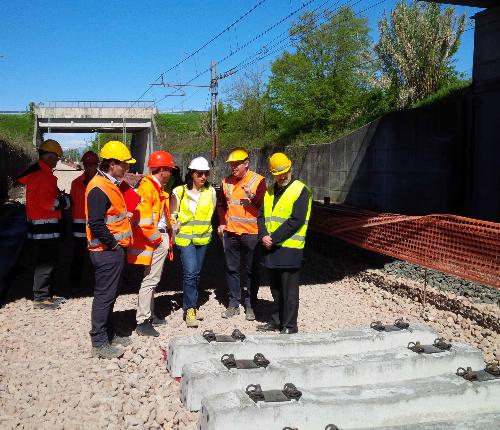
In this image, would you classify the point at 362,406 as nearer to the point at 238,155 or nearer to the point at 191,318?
the point at 191,318

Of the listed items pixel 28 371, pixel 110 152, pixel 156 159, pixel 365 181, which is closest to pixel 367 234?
pixel 156 159

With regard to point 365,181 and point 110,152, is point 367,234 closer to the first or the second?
point 110,152

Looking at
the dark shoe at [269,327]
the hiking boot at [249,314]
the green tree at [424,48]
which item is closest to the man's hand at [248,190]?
the hiking boot at [249,314]

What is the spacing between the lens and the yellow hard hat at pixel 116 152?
196 inches

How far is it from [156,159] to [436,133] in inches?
399

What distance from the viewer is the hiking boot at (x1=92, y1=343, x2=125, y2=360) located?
4.95m

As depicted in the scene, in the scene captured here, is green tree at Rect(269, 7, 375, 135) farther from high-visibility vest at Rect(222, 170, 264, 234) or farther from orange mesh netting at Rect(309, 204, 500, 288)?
high-visibility vest at Rect(222, 170, 264, 234)

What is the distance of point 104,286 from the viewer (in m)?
4.99

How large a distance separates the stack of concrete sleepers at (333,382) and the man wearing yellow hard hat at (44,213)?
2795 millimetres

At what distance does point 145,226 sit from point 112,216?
0.53 m

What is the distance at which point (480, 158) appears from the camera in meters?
Result: 11.9

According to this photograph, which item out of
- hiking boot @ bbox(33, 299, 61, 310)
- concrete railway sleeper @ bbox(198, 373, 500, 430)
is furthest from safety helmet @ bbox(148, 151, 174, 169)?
concrete railway sleeper @ bbox(198, 373, 500, 430)

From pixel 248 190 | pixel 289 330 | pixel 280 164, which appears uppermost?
pixel 280 164

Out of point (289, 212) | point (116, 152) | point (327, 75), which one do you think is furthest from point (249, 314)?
point (327, 75)
